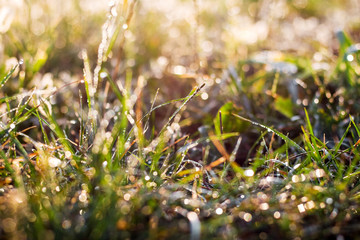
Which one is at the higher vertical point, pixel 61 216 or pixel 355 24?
pixel 355 24

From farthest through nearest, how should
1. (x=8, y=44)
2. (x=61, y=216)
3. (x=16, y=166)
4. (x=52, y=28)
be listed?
(x=52, y=28)
(x=8, y=44)
(x=16, y=166)
(x=61, y=216)

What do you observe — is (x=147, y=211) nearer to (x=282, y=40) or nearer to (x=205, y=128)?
(x=205, y=128)

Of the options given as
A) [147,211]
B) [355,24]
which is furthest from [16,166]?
[355,24]

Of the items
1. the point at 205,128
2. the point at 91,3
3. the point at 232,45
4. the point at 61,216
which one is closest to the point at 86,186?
the point at 61,216

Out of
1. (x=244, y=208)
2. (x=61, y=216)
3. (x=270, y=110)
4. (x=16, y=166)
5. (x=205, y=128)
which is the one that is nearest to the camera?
(x=61, y=216)

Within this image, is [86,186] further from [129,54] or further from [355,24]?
[355,24]

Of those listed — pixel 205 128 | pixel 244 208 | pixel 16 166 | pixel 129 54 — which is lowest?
pixel 244 208

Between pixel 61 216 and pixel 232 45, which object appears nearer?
pixel 61 216
